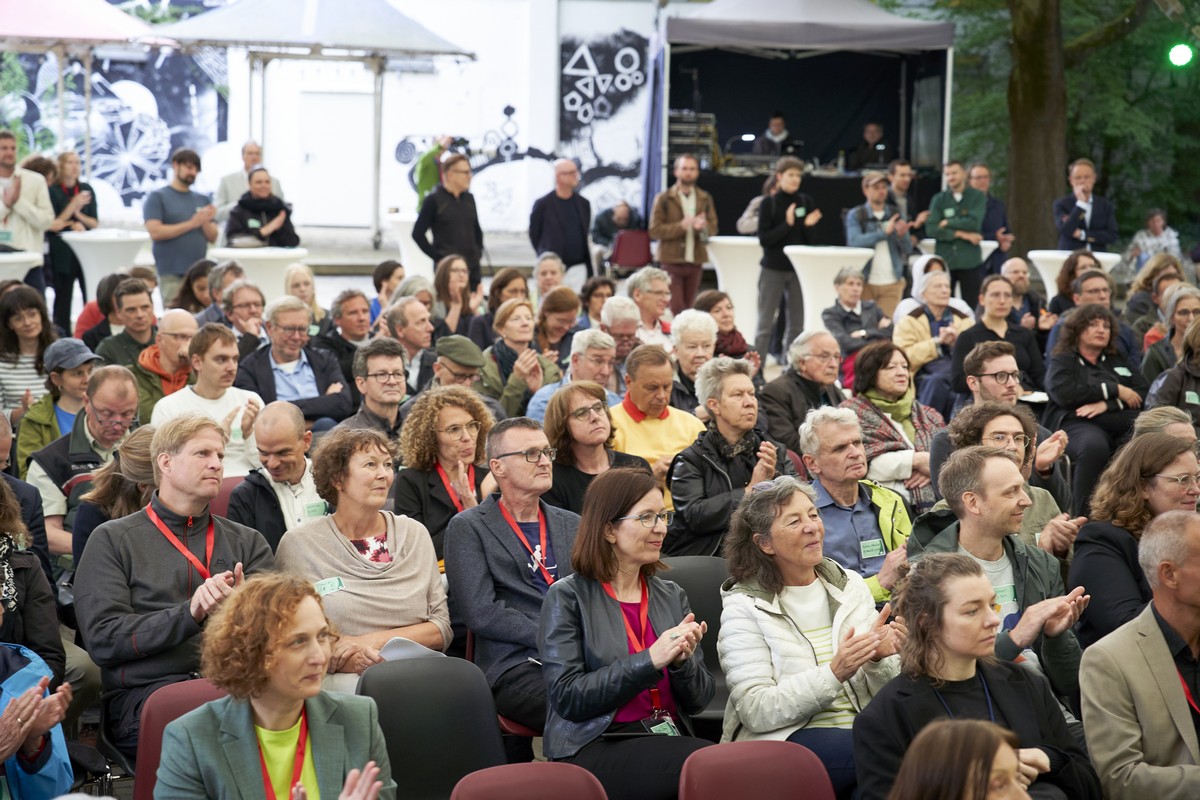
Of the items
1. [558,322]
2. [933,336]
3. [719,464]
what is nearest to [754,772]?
[719,464]

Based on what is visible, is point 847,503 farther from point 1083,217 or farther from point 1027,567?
point 1083,217

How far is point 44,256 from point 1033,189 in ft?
30.7

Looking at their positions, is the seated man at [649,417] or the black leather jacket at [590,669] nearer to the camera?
the black leather jacket at [590,669]

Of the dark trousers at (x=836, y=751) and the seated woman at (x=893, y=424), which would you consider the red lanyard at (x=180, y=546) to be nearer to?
the dark trousers at (x=836, y=751)

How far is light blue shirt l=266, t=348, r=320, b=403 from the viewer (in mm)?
6266

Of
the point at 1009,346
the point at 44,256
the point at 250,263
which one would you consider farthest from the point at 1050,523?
the point at 44,256

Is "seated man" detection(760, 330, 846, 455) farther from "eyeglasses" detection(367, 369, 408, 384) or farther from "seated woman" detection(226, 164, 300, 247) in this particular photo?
"seated woman" detection(226, 164, 300, 247)

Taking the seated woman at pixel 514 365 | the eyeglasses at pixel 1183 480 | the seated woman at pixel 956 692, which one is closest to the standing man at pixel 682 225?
the seated woman at pixel 514 365

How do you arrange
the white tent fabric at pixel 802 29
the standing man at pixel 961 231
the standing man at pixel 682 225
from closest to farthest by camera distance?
the standing man at pixel 682 225, the standing man at pixel 961 231, the white tent fabric at pixel 802 29

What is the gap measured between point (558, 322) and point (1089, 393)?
268cm

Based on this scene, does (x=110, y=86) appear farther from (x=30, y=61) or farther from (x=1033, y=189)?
(x=1033, y=189)

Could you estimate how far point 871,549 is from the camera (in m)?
4.33

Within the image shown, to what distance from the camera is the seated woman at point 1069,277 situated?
8609 mm

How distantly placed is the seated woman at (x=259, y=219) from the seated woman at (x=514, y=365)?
3.72 m
